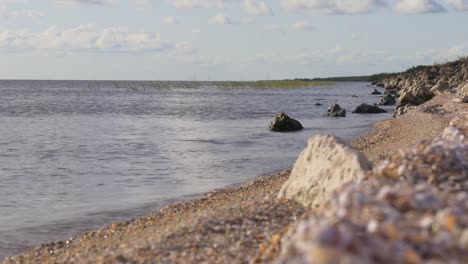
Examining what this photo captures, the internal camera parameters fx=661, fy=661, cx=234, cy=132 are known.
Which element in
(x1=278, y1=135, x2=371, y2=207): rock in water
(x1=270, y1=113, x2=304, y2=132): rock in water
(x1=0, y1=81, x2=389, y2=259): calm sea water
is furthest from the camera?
(x1=270, y1=113, x2=304, y2=132): rock in water

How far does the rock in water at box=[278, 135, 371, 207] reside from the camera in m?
7.65

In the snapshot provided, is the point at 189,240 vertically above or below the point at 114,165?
above

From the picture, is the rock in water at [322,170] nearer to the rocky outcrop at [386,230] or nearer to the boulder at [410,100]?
the rocky outcrop at [386,230]

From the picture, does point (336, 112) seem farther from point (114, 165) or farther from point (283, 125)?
point (114, 165)

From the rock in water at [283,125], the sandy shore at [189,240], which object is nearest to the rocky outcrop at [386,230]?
the sandy shore at [189,240]

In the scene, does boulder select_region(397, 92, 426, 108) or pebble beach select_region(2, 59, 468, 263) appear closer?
pebble beach select_region(2, 59, 468, 263)

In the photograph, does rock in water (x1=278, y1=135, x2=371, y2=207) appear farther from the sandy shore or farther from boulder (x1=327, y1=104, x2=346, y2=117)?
boulder (x1=327, y1=104, x2=346, y2=117)

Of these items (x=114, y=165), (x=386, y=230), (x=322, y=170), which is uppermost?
(x=386, y=230)

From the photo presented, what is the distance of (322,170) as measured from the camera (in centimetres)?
805

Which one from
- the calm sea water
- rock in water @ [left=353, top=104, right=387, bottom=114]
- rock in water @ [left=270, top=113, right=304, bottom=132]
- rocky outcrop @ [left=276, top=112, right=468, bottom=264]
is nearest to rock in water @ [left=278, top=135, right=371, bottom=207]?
rocky outcrop @ [left=276, top=112, right=468, bottom=264]

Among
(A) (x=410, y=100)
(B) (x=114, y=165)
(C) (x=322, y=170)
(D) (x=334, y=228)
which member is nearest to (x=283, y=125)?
(B) (x=114, y=165)

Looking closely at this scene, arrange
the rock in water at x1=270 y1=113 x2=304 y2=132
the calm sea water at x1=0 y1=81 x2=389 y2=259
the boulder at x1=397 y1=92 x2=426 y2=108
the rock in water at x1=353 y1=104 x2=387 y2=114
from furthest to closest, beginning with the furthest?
the rock in water at x1=353 y1=104 x2=387 y2=114
the boulder at x1=397 y1=92 x2=426 y2=108
the rock in water at x1=270 y1=113 x2=304 y2=132
the calm sea water at x1=0 y1=81 x2=389 y2=259

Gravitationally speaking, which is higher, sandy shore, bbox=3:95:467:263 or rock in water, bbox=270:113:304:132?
sandy shore, bbox=3:95:467:263

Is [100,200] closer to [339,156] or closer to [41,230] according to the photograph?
[41,230]
